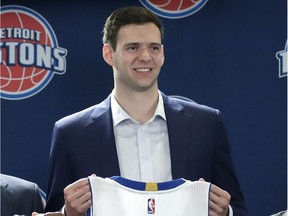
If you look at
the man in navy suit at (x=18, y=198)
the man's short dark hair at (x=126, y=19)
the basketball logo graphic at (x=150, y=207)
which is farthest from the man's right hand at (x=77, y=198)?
the man's short dark hair at (x=126, y=19)

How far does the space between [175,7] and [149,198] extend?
97cm

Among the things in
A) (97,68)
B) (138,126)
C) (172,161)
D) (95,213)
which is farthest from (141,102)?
(97,68)

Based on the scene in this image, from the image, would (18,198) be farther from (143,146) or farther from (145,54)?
(145,54)

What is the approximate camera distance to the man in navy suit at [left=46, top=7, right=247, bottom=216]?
1.79 metres

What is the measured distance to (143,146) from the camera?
1.80 m

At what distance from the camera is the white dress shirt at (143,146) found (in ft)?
5.88

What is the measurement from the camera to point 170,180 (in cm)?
178

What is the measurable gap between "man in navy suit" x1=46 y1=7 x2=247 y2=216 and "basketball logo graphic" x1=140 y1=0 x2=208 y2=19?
1.89 ft

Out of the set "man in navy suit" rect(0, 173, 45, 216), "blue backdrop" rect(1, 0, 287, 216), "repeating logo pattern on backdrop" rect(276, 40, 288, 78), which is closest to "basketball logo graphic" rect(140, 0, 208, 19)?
"blue backdrop" rect(1, 0, 287, 216)

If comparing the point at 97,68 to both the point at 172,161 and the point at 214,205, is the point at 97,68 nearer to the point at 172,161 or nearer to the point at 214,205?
the point at 172,161

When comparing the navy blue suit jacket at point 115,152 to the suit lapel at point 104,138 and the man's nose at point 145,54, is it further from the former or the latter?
the man's nose at point 145,54

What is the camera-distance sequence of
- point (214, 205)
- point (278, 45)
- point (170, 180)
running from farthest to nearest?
1. point (278, 45)
2. point (170, 180)
3. point (214, 205)

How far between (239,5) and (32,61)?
2.40ft

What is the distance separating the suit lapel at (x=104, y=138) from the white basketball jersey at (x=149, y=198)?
151 millimetres
